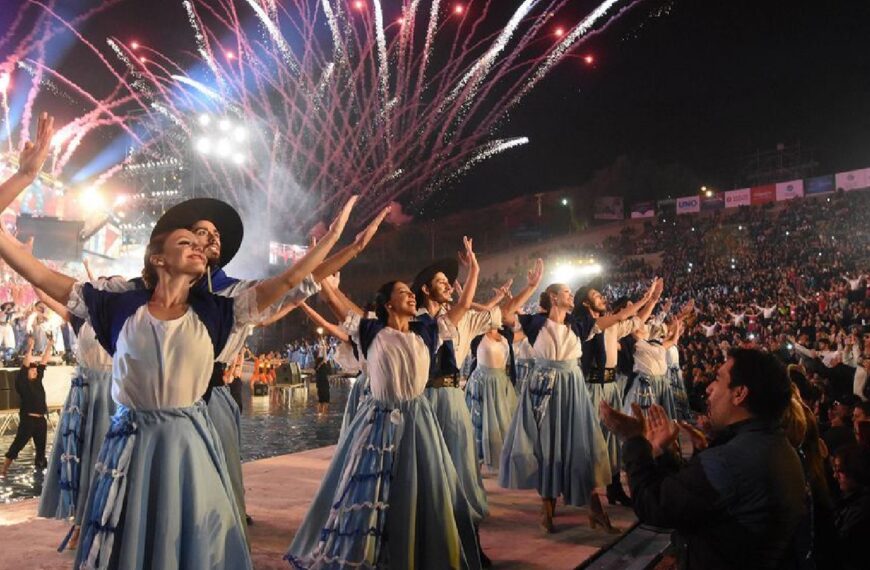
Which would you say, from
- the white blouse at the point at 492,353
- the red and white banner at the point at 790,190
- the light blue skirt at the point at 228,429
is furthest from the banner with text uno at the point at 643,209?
the light blue skirt at the point at 228,429

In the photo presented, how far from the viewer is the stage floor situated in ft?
16.7

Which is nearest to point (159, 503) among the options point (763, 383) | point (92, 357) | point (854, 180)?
point (763, 383)

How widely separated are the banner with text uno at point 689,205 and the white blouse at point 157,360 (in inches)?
1649

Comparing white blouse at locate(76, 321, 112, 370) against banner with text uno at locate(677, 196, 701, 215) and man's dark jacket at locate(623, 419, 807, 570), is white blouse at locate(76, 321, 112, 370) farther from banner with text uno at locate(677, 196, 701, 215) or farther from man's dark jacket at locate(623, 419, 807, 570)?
banner with text uno at locate(677, 196, 701, 215)

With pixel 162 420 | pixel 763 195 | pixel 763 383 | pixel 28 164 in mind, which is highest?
pixel 763 195

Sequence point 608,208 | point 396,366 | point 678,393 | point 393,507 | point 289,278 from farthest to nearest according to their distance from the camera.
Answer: point 608,208 → point 678,393 → point 396,366 → point 393,507 → point 289,278

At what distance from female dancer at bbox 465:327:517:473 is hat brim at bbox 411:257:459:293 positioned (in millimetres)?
2621

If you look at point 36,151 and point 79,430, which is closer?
point 36,151

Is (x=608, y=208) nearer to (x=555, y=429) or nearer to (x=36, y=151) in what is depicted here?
(x=555, y=429)

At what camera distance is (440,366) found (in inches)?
221

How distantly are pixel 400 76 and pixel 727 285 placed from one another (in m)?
14.7

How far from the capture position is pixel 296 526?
6020 mm

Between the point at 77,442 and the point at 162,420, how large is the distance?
296cm

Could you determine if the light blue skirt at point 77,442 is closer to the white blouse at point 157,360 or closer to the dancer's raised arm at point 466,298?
the dancer's raised arm at point 466,298
